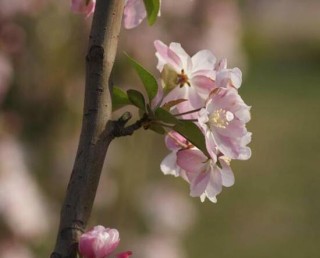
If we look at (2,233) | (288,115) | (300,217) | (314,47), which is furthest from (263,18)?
(2,233)

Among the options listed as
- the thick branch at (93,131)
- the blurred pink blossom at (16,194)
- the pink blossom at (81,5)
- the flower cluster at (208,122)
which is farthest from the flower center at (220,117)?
the blurred pink blossom at (16,194)

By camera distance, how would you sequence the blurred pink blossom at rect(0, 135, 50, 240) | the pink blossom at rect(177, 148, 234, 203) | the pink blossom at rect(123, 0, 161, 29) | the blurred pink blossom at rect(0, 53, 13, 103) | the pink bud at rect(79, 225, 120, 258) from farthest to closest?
1. the blurred pink blossom at rect(0, 135, 50, 240)
2. the blurred pink blossom at rect(0, 53, 13, 103)
3. the pink blossom at rect(123, 0, 161, 29)
4. the pink blossom at rect(177, 148, 234, 203)
5. the pink bud at rect(79, 225, 120, 258)

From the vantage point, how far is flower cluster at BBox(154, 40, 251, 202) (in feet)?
3.77

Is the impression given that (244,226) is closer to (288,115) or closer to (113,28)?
(288,115)

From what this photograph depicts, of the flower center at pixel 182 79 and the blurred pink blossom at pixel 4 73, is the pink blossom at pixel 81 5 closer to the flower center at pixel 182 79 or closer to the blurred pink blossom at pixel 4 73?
the flower center at pixel 182 79

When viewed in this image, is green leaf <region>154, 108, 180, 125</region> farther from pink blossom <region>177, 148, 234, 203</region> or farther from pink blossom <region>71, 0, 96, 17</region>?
pink blossom <region>71, 0, 96, 17</region>

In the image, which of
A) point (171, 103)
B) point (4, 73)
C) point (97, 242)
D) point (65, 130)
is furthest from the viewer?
point (65, 130)

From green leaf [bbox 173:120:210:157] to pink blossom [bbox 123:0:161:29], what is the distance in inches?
7.0

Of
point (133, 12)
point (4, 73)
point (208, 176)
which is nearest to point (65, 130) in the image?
point (4, 73)

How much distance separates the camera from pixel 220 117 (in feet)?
3.79

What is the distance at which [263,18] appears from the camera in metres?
19.0

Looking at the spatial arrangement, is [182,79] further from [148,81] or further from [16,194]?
[16,194]

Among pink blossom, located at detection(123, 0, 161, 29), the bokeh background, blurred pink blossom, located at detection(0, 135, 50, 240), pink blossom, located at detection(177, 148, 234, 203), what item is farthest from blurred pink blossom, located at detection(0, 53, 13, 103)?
pink blossom, located at detection(177, 148, 234, 203)

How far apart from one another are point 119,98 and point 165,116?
0.10 m
